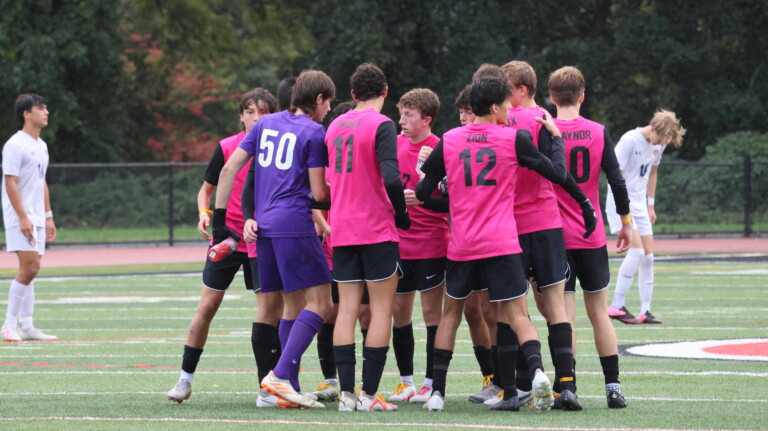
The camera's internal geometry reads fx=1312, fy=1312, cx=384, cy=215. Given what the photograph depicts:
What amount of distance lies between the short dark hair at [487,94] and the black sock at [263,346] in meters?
2.05

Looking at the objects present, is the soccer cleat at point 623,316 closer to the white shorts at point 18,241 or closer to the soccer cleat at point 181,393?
the white shorts at point 18,241

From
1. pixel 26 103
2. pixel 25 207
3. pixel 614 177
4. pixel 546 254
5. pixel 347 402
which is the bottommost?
pixel 347 402

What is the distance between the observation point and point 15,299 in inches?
517

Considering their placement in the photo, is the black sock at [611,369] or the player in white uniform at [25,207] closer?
the black sock at [611,369]

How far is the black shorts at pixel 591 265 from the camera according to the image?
8.11 meters

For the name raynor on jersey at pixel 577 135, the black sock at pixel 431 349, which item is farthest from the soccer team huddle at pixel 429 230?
the black sock at pixel 431 349

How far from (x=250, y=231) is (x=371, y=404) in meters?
1.28

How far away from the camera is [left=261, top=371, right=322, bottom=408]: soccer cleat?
7852 millimetres

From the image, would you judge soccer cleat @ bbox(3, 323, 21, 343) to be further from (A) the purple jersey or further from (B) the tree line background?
(B) the tree line background

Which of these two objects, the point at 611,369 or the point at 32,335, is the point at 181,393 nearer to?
the point at 611,369

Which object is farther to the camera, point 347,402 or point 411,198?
point 411,198

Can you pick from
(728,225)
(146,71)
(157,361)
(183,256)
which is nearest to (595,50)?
(728,225)

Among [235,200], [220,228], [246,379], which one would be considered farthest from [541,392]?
[246,379]

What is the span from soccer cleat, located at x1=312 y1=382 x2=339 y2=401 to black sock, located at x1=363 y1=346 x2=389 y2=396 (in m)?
0.84
